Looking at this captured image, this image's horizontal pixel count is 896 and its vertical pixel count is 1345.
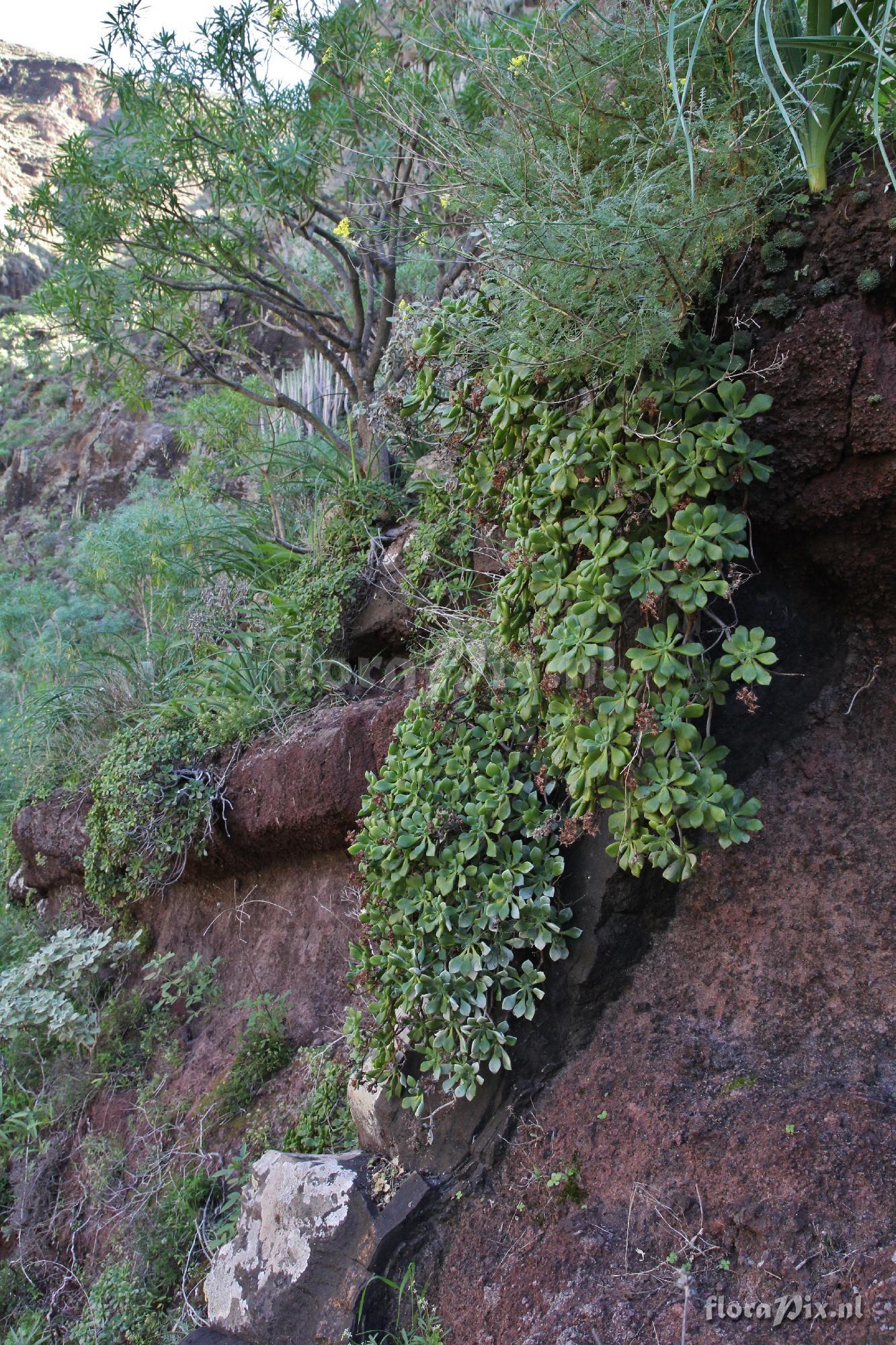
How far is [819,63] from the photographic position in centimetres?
224

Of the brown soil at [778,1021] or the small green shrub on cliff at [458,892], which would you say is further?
the small green shrub on cliff at [458,892]

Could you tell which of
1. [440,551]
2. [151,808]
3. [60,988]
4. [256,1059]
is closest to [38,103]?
[151,808]

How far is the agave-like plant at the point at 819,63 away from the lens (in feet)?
6.88

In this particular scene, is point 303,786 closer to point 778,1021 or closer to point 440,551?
point 440,551


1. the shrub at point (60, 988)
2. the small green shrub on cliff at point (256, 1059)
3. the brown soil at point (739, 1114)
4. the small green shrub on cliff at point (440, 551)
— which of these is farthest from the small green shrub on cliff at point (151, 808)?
the brown soil at point (739, 1114)

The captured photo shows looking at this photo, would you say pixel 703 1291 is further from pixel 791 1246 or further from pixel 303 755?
pixel 303 755

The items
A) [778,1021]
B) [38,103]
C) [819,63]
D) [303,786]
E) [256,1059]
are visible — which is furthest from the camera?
[38,103]

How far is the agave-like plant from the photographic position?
2096mm

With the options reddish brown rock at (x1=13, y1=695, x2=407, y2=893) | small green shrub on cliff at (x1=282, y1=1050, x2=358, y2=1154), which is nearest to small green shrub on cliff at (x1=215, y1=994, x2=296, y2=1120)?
small green shrub on cliff at (x1=282, y1=1050, x2=358, y2=1154)

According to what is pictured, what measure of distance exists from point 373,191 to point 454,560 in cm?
315

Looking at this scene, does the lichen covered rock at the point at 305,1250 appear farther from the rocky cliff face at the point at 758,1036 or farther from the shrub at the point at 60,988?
the shrub at the point at 60,988

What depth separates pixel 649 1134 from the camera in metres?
2.40

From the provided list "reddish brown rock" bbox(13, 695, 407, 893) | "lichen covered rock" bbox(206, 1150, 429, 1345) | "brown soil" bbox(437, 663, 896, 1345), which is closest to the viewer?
"brown soil" bbox(437, 663, 896, 1345)

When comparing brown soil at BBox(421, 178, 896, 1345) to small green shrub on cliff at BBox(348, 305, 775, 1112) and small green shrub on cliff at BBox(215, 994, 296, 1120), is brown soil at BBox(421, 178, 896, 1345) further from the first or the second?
small green shrub on cliff at BBox(215, 994, 296, 1120)
